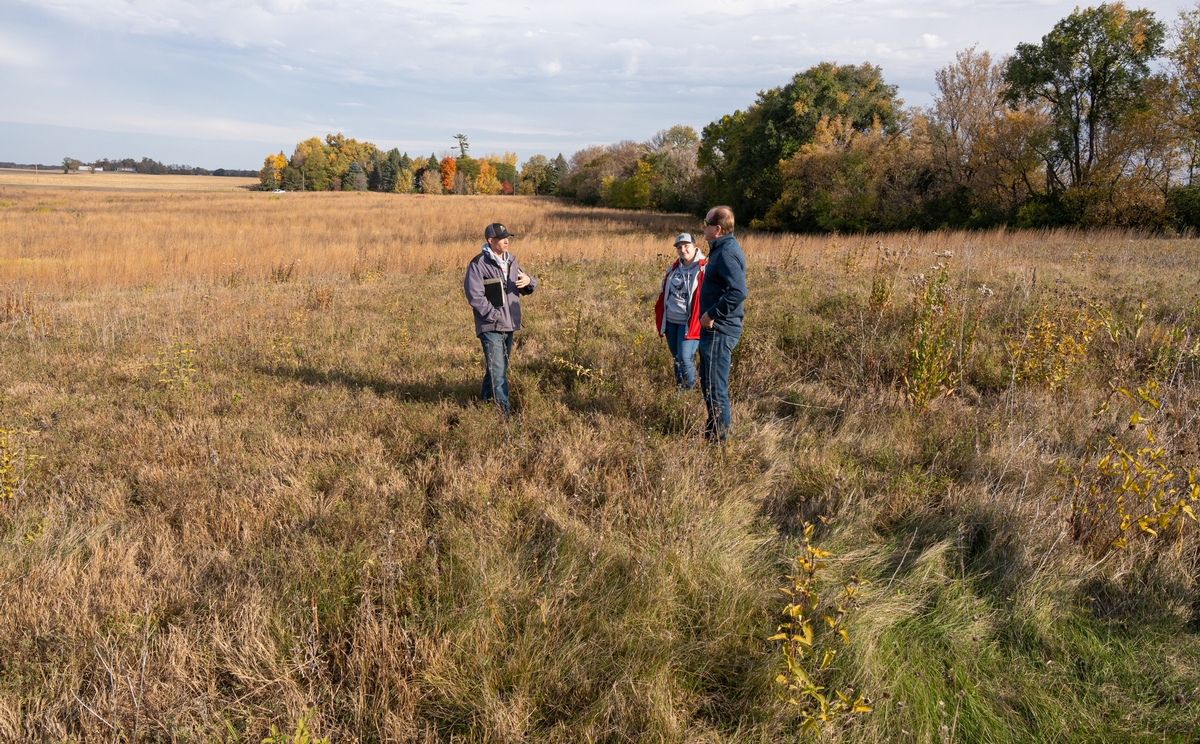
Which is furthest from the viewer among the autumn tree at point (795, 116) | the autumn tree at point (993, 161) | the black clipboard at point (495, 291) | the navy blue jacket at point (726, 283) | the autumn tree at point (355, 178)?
the autumn tree at point (355, 178)

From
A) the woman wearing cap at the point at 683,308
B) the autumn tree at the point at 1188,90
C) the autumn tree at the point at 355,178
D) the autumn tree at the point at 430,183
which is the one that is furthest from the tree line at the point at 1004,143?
the autumn tree at the point at 355,178

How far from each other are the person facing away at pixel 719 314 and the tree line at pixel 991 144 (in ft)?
55.0

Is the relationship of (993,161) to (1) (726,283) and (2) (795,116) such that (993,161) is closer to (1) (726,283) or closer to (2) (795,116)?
(2) (795,116)

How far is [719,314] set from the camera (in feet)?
14.8

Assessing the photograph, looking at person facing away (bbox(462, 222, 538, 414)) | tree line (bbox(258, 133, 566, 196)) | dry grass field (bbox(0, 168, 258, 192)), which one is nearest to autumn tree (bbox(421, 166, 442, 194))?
tree line (bbox(258, 133, 566, 196))

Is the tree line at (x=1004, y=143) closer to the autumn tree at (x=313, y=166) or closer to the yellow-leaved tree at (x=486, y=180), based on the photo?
the yellow-leaved tree at (x=486, y=180)

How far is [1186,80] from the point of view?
1689cm

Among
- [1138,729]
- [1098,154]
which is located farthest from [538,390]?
[1098,154]

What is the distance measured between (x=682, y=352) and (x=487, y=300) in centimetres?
175

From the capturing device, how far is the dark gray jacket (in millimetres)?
5180

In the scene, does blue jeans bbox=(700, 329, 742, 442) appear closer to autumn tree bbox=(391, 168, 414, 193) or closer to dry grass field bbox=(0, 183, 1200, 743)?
dry grass field bbox=(0, 183, 1200, 743)

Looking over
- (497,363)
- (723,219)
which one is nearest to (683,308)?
(723,219)

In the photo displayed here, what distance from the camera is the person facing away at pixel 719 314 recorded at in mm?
4469

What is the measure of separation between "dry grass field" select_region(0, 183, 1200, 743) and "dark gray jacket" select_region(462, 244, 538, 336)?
769mm
